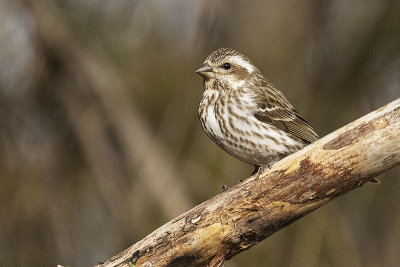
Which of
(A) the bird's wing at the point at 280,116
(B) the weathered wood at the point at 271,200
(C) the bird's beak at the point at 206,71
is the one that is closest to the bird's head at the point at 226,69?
(C) the bird's beak at the point at 206,71

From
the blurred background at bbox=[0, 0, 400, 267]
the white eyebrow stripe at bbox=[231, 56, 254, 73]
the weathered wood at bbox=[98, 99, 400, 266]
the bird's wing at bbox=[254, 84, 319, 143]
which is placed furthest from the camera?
the blurred background at bbox=[0, 0, 400, 267]

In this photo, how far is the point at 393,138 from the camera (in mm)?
4465

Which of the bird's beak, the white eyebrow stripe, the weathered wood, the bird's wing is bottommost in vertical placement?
the weathered wood

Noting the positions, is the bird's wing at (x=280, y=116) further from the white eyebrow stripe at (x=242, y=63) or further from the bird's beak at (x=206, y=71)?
the bird's beak at (x=206, y=71)

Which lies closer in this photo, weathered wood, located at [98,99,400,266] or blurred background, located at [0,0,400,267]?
weathered wood, located at [98,99,400,266]

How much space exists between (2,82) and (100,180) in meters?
1.74

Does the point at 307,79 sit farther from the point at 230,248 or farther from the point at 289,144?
the point at 230,248

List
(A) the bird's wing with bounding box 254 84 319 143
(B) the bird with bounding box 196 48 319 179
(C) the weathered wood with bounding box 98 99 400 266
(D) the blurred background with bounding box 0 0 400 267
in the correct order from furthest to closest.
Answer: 1. (D) the blurred background with bounding box 0 0 400 267
2. (A) the bird's wing with bounding box 254 84 319 143
3. (B) the bird with bounding box 196 48 319 179
4. (C) the weathered wood with bounding box 98 99 400 266

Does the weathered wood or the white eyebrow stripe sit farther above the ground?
the white eyebrow stripe

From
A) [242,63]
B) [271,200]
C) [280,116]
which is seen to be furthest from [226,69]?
[271,200]

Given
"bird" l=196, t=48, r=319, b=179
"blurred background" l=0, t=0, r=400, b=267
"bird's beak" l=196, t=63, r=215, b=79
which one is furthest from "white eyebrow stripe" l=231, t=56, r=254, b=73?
"blurred background" l=0, t=0, r=400, b=267

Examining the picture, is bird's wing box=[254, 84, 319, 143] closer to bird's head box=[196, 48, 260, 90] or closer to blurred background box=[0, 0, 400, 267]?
bird's head box=[196, 48, 260, 90]

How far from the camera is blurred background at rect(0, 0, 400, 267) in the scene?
7.22 metres

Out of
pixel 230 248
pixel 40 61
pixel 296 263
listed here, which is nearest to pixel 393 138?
Answer: pixel 230 248
